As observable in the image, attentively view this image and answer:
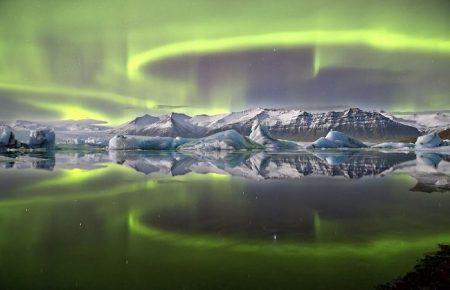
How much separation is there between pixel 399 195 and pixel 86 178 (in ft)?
67.7

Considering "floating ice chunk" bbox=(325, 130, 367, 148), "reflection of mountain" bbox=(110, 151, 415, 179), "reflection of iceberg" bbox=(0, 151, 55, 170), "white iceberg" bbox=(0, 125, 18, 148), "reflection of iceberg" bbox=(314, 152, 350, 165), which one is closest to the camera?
"reflection of mountain" bbox=(110, 151, 415, 179)

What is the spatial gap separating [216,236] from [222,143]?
8219 cm

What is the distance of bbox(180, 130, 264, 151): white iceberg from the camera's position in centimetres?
9419

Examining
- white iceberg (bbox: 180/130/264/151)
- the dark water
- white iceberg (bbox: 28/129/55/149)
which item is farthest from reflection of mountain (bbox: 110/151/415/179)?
white iceberg (bbox: 180/130/264/151)

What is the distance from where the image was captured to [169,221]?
1459 cm

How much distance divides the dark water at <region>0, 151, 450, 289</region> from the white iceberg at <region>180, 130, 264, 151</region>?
71.5m

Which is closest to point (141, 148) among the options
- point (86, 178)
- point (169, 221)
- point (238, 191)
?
point (86, 178)

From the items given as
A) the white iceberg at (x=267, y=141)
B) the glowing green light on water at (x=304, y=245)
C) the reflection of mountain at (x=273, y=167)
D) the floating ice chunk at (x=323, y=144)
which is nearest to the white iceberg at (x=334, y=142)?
the floating ice chunk at (x=323, y=144)

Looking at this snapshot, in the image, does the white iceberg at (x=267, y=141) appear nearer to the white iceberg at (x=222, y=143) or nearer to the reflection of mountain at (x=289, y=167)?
the white iceberg at (x=222, y=143)

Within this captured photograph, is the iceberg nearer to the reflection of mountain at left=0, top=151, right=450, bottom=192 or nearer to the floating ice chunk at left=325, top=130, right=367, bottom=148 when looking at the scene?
the floating ice chunk at left=325, top=130, right=367, bottom=148

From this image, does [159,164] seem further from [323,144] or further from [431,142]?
[323,144]

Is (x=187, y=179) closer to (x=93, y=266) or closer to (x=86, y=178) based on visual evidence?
(x=86, y=178)

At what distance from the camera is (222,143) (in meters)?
94.6

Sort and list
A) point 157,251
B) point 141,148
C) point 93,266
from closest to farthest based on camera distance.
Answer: point 93,266, point 157,251, point 141,148
